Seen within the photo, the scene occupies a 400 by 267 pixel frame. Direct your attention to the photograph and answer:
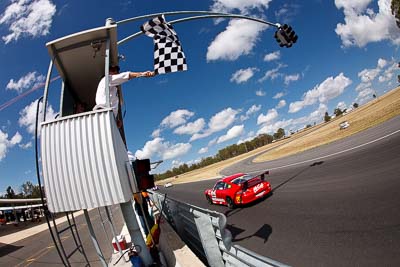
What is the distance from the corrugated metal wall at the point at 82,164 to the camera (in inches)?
126

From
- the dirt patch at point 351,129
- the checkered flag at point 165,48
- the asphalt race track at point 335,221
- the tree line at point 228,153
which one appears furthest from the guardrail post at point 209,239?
the tree line at point 228,153

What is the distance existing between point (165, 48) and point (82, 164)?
2622 millimetres

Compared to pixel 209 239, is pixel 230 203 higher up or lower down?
lower down

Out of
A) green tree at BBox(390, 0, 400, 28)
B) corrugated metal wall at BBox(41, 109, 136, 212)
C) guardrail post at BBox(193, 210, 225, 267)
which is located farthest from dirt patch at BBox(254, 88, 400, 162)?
corrugated metal wall at BBox(41, 109, 136, 212)

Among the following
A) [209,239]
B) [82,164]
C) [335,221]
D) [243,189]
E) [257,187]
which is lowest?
[335,221]

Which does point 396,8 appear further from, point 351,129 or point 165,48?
point 165,48

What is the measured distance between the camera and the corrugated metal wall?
321 centimetres

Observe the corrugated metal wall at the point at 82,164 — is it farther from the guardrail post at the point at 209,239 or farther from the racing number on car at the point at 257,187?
the racing number on car at the point at 257,187

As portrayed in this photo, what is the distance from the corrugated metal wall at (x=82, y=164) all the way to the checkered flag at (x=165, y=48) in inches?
61.9

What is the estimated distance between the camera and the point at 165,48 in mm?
4918

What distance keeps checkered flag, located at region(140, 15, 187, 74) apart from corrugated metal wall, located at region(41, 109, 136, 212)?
1.57 metres

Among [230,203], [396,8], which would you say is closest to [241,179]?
[230,203]

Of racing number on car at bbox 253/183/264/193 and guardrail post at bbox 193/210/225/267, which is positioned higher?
guardrail post at bbox 193/210/225/267

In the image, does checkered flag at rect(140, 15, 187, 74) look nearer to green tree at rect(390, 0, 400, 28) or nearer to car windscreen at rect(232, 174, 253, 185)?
car windscreen at rect(232, 174, 253, 185)
